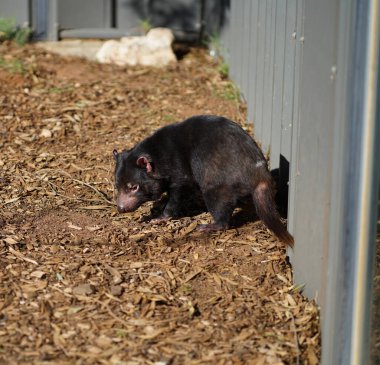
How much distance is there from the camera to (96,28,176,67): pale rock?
805cm

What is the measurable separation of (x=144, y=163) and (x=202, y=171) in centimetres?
41

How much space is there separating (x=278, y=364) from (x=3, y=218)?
213cm

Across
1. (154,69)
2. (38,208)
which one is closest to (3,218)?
(38,208)

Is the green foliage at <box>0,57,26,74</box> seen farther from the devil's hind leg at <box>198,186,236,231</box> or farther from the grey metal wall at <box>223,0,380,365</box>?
the grey metal wall at <box>223,0,380,365</box>

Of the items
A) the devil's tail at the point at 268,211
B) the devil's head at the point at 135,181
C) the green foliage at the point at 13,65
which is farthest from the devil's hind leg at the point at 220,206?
the green foliage at the point at 13,65

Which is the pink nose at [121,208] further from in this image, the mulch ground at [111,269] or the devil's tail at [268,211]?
the devil's tail at [268,211]

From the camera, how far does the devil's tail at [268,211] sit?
453 centimetres

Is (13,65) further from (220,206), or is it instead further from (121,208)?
(220,206)

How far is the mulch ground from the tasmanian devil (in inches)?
6.1

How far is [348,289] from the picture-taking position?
3.54 m

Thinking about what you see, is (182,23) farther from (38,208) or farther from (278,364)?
(278,364)

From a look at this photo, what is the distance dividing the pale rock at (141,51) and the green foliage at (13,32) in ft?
2.65

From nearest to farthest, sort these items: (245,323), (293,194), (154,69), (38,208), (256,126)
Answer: (245,323) → (293,194) → (38,208) → (256,126) → (154,69)

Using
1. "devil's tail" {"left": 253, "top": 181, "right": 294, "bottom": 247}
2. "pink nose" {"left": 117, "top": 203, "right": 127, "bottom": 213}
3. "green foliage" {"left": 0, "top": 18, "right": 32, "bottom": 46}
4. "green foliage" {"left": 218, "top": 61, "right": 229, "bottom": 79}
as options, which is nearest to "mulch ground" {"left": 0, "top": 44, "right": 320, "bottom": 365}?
"pink nose" {"left": 117, "top": 203, "right": 127, "bottom": 213}
